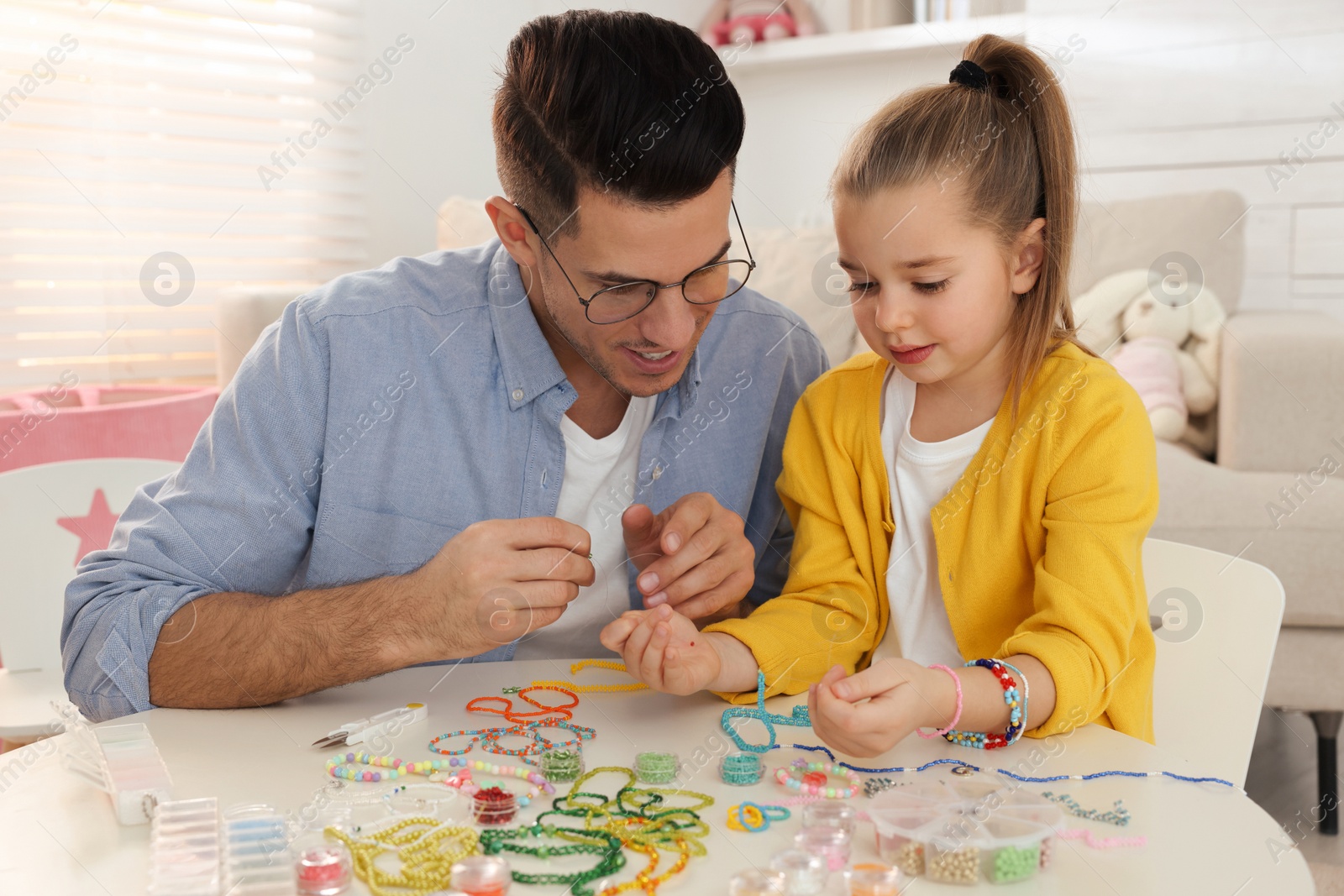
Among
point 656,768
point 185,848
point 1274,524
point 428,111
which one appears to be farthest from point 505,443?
point 428,111

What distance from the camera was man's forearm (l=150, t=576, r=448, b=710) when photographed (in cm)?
107

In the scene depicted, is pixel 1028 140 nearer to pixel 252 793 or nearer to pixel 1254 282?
pixel 252 793

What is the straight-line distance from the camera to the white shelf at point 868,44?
3.46 m

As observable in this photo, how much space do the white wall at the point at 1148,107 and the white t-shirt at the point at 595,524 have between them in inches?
84.2

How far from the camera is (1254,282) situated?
3.48 metres

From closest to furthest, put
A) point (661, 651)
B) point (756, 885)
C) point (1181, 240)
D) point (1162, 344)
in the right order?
point (756, 885) < point (661, 651) < point (1162, 344) < point (1181, 240)

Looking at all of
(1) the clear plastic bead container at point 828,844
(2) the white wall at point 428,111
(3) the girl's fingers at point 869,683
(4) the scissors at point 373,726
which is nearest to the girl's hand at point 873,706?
(3) the girl's fingers at point 869,683

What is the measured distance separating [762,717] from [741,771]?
143mm

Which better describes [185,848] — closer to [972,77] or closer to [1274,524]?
[972,77]

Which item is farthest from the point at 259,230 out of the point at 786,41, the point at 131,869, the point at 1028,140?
the point at 131,869

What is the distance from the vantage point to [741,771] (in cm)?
87

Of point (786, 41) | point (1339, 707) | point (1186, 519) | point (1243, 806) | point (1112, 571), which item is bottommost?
point (1339, 707)

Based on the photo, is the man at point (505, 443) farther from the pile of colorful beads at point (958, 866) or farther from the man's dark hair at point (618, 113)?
the pile of colorful beads at point (958, 866)

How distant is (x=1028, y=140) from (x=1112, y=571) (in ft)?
1.58
